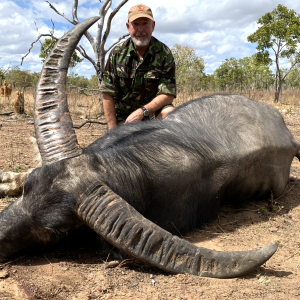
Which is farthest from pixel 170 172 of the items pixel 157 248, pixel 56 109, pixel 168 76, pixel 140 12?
pixel 140 12

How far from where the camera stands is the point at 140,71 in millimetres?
4918

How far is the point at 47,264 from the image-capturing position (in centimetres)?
238

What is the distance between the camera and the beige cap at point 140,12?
459 cm

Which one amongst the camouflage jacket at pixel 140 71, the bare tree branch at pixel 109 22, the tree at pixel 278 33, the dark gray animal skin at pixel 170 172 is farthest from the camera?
the tree at pixel 278 33

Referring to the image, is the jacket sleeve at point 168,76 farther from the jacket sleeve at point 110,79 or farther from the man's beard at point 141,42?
the jacket sleeve at point 110,79

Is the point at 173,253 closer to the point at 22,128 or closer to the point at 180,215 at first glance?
the point at 180,215

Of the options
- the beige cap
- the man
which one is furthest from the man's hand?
the beige cap

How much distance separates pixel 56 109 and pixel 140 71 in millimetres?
2605

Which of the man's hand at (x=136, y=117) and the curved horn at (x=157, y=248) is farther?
the man's hand at (x=136, y=117)

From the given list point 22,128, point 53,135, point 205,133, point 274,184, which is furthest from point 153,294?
point 22,128

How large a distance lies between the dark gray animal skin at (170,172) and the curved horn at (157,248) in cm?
2

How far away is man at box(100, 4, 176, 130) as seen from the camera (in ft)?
15.4

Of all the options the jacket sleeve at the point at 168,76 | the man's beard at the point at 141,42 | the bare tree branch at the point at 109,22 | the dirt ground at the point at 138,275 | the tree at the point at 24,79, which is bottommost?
the dirt ground at the point at 138,275

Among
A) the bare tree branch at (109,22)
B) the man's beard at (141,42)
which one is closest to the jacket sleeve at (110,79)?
the man's beard at (141,42)
